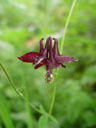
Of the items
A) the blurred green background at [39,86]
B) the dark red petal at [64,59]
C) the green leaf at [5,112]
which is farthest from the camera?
the blurred green background at [39,86]

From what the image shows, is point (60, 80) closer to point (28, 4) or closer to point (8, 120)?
point (8, 120)

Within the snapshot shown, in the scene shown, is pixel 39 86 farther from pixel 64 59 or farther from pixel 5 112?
pixel 64 59

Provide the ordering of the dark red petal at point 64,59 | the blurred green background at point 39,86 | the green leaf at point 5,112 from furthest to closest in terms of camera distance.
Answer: the blurred green background at point 39,86 → the green leaf at point 5,112 → the dark red petal at point 64,59

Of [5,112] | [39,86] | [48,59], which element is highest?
[48,59]

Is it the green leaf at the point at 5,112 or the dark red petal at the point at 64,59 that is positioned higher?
the dark red petal at the point at 64,59

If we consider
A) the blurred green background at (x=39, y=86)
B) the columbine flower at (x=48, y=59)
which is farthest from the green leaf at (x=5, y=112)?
the columbine flower at (x=48, y=59)

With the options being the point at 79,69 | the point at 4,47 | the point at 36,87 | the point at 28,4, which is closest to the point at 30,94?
the point at 36,87

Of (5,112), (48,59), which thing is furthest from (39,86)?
(48,59)

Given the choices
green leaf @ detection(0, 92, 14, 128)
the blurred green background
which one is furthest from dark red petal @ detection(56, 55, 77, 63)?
green leaf @ detection(0, 92, 14, 128)

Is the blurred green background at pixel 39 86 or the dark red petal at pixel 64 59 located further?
the blurred green background at pixel 39 86

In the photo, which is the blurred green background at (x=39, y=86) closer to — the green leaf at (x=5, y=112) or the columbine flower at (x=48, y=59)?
the green leaf at (x=5, y=112)

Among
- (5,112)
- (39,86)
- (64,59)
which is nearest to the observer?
(64,59)

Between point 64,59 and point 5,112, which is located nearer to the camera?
point 64,59
